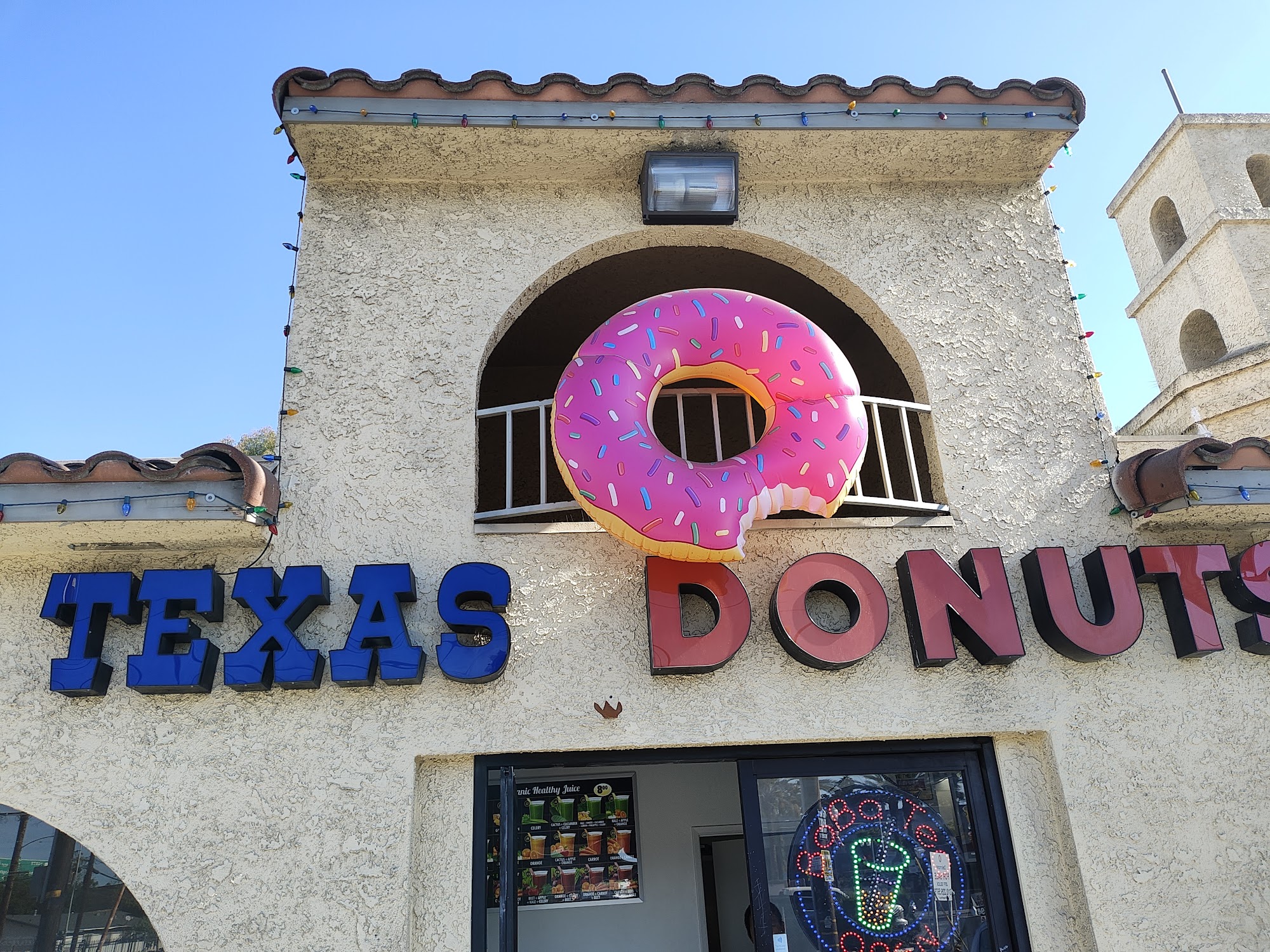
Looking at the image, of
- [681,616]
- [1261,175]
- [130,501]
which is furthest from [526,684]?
[1261,175]

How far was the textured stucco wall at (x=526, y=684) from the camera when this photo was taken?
14.8 ft

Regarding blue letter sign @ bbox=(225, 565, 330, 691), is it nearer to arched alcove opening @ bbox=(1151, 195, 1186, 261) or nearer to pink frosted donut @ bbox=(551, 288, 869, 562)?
pink frosted donut @ bbox=(551, 288, 869, 562)

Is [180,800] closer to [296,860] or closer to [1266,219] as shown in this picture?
[296,860]

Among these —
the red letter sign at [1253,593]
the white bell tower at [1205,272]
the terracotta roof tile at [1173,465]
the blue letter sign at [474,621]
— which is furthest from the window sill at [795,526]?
the white bell tower at [1205,272]

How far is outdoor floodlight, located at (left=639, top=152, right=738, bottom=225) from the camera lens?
19.3 feet

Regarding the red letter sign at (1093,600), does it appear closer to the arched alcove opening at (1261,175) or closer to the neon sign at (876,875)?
the neon sign at (876,875)

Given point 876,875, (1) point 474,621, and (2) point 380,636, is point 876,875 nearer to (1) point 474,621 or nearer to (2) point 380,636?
(1) point 474,621

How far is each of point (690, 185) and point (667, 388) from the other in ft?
7.85

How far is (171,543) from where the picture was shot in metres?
4.96

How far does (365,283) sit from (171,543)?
2022 mm

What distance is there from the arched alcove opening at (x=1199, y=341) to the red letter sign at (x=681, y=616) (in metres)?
10.2

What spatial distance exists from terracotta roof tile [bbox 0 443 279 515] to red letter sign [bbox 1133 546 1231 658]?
5.15m

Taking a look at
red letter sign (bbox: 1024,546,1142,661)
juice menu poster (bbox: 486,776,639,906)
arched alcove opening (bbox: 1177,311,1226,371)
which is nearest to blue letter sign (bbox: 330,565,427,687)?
juice menu poster (bbox: 486,776,639,906)

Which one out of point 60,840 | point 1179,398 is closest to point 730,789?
point 60,840
